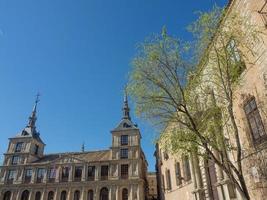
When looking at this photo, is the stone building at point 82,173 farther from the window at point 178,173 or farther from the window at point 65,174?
the window at point 178,173

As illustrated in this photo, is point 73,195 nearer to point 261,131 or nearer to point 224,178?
point 224,178

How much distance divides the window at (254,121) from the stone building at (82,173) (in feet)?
101

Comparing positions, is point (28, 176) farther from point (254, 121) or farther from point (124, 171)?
point (254, 121)

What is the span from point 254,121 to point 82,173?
36768 millimetres

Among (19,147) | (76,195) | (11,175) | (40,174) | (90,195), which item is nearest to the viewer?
(90,195)

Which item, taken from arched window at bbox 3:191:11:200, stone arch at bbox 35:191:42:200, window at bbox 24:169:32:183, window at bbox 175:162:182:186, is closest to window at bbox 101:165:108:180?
stone arch at bbox 35:191:42:200

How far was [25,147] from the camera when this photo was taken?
4891 cm

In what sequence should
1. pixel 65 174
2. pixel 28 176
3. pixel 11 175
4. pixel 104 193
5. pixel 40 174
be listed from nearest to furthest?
pixel 104 193 < pixel 65 174 < pixel 40 174 < pixel 28 176 < pixel 11 175

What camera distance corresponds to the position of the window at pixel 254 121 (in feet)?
38.3

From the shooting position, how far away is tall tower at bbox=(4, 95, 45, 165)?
1866 inches

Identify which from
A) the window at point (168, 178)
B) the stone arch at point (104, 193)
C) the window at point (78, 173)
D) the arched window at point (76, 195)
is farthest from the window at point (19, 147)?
the window at point (168, 178)

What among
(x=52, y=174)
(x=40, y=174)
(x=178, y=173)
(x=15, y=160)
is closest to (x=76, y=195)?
(x=52, y=174)

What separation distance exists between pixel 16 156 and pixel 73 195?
1534 cm

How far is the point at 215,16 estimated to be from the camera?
33.2 feet
